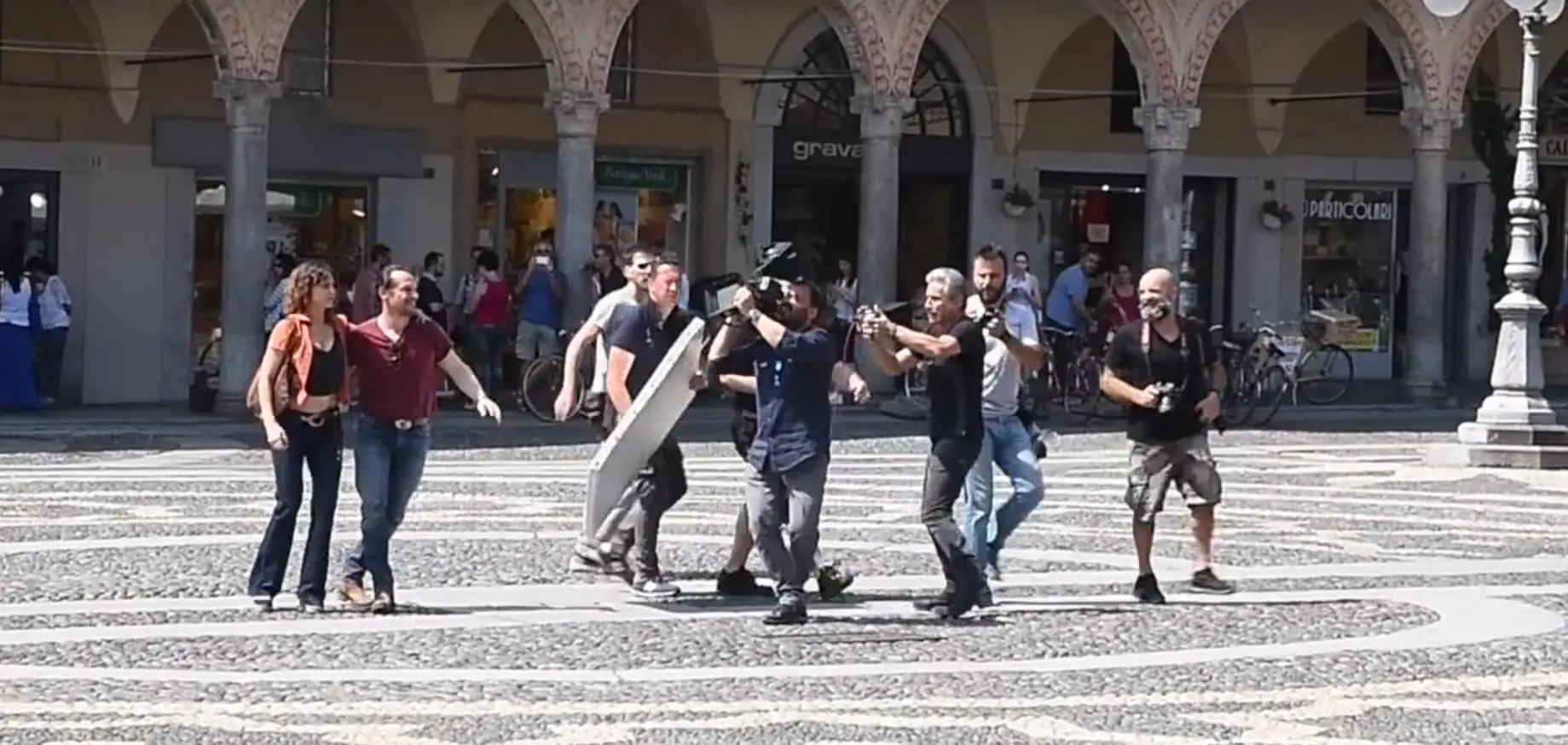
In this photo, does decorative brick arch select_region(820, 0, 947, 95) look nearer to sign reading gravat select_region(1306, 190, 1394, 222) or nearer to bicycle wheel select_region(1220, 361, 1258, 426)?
bicycle wheel select_region(1220, 361, 1258, 426)

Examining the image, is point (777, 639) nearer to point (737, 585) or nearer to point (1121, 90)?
point (737, 585)

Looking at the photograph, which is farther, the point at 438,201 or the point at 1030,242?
the point at 1030,242

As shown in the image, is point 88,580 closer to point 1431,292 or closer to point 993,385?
point 993,385

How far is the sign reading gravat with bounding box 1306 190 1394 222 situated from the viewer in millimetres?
35656

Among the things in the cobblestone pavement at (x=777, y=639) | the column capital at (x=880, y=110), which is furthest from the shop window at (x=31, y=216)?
the cobblestone pavement at (x=777, y=639)

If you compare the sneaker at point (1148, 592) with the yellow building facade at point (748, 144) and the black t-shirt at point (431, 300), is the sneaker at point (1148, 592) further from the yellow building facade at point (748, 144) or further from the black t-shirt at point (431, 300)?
the black t-shirt at point (431, 300)

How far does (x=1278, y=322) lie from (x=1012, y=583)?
21.1 metres

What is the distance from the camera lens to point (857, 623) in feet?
40.6

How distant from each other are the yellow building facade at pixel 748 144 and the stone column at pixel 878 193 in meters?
0.04

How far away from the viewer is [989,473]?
13375 millimetres

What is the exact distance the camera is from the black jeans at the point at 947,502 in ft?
40.5

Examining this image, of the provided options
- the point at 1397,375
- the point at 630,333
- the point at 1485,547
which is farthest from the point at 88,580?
the point at 1397,375

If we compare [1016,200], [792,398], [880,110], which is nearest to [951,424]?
[792,398]

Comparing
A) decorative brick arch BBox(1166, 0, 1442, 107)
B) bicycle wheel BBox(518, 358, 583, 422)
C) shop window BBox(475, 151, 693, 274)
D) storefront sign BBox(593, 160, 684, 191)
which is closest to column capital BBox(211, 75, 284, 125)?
Result: bicycle wheel BBox(518, 358, 583, 422)
